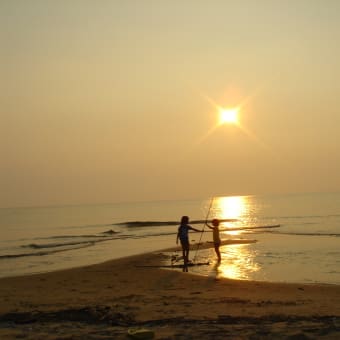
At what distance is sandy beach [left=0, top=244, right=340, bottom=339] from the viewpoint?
8.45 meters

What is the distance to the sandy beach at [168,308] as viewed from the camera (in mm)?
8453

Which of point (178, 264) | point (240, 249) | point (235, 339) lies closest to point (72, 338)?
point (235, 339)

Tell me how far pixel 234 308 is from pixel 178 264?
10.0m

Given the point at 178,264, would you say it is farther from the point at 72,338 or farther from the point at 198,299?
the point at 72,338

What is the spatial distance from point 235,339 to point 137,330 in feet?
5.43

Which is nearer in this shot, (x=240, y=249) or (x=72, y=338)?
(x=72, y=338)

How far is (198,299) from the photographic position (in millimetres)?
11734

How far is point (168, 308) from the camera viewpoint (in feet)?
34.7

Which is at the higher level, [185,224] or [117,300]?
[185,224]

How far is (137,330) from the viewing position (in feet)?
26.9

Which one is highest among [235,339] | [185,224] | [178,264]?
[185,224]

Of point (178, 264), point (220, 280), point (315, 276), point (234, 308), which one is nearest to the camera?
point (234, 308)

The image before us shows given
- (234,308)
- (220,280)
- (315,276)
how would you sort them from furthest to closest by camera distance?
(315,276), (220,280), (234,308)

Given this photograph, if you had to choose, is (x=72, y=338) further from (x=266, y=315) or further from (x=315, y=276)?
(x=315, y=276)
